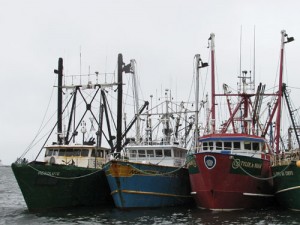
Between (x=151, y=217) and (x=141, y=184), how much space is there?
3205 millimetres

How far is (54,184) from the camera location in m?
30.5

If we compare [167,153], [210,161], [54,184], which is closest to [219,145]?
[210,161]

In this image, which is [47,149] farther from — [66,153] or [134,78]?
[134,78]

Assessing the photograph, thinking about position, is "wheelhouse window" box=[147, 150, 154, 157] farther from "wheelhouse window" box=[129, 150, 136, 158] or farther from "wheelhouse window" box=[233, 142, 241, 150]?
"wheelhouse window" box=[233, 142, 241, 150]

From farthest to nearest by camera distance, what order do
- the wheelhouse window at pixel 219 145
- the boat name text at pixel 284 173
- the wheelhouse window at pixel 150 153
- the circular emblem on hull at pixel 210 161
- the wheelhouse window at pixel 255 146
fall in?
the wheelhouse window at pixel 150 153 < the wheelhouse window at pixel 255 146 < the wheelhouse window at pixel 219 145 < the circular emblem on hull at pixel 210 161 < the boat name text at pixel 284 173

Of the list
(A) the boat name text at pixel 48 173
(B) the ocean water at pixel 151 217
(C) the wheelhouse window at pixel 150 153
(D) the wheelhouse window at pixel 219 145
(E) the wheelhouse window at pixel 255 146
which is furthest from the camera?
(C) the wheelhouse window at pixel 150 153

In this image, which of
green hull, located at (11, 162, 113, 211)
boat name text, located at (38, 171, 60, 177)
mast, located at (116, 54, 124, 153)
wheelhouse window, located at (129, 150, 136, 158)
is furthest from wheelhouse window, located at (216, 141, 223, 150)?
boat name text, located at (38, 171, 60, 177)

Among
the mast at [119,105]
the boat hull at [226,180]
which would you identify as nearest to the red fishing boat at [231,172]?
the boat hull at [226,180]

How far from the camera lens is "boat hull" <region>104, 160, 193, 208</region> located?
97.9ft

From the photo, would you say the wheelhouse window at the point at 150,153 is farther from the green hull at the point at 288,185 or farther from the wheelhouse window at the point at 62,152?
the green hull at the point at 288,185

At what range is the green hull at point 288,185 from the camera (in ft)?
90.2

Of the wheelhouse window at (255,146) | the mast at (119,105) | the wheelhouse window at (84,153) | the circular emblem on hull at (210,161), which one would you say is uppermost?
the mast at (119,105)

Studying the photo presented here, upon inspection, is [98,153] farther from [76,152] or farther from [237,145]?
[237,145]

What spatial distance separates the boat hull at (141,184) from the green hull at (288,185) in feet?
21.4
